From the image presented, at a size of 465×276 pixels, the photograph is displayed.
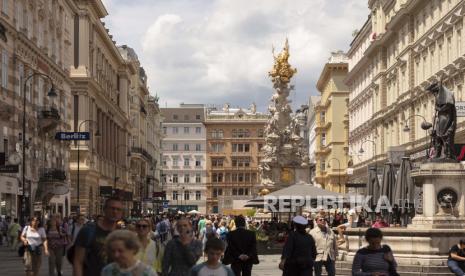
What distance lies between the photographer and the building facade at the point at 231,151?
553ft

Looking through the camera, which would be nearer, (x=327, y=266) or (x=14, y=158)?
(x=327, y=266)

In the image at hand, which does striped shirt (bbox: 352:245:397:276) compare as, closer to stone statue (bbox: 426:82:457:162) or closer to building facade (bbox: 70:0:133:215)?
stone statue (bbox: 426:82:457:162)

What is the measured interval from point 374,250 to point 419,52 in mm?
56976

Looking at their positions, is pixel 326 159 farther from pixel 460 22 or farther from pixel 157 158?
pixel 460 22

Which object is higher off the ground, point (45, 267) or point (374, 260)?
point (374, 260)

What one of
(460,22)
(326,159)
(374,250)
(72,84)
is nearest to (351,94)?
(326,159)

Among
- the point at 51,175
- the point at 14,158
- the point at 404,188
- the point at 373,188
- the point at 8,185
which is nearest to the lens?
the point at 404,188

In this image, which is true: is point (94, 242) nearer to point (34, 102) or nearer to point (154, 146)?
point (34, 102)

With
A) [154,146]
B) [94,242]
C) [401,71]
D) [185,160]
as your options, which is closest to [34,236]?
[94,242]

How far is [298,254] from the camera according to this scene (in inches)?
507

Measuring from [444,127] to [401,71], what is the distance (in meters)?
50.1

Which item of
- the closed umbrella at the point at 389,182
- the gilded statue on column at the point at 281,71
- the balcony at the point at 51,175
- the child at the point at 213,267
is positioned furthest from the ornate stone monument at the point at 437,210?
the gilded statue on column at the point at 281,71

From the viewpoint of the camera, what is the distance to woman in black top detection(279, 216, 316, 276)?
42.2 ft

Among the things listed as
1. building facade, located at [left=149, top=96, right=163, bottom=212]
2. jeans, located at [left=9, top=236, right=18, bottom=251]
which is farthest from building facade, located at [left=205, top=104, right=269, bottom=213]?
jeans, located at [left=9, top=236, right=18, bottom=251]
